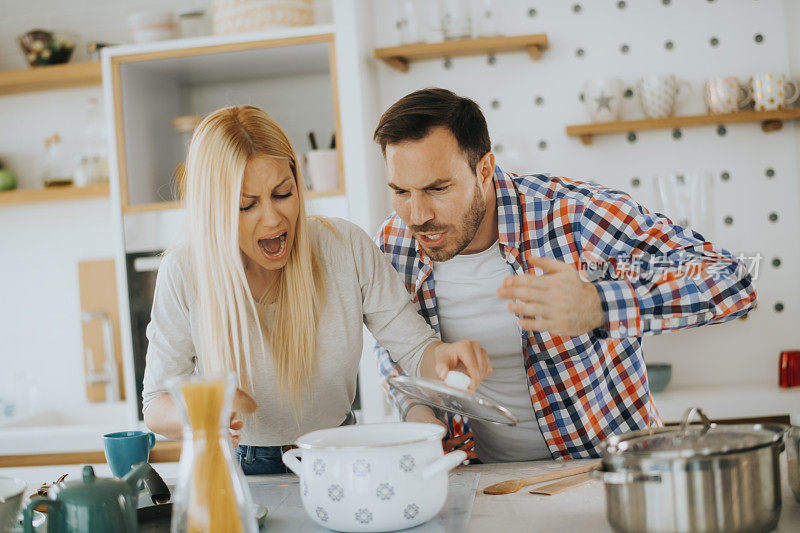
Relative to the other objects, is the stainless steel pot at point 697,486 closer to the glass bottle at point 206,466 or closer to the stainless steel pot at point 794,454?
the stainless steel pot at point 794,454

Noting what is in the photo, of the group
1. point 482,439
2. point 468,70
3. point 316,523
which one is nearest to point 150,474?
point 316,523

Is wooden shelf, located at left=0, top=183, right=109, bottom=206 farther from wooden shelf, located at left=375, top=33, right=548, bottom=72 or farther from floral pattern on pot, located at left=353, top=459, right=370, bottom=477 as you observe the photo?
floral pattern on pot, located at left=353, top=459, right=370, bottom=477

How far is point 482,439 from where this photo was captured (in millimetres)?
1941

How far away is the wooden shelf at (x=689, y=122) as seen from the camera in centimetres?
290

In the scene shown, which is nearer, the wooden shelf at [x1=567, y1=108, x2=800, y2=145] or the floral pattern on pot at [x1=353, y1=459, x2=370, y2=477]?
the floral pattern on pot at [x1=353, y1=459, x2=370, y2=477]

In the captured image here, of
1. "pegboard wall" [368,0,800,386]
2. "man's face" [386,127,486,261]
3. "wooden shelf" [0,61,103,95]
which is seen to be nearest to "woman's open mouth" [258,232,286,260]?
"man's face" [386,127,486,261]

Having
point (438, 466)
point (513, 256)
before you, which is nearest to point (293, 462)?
point (438, 466)

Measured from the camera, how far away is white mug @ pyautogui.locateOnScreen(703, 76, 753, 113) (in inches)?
115

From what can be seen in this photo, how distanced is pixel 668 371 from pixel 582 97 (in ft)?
3.35

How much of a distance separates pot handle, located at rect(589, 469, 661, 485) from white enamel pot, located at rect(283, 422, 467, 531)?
209 millimetres

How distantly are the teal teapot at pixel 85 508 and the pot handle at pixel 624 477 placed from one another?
56 cm

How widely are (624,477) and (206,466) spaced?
1.57ft

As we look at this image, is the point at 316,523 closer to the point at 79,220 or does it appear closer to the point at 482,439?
the point at 482,439

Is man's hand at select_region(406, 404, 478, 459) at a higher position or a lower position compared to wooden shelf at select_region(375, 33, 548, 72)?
lower
